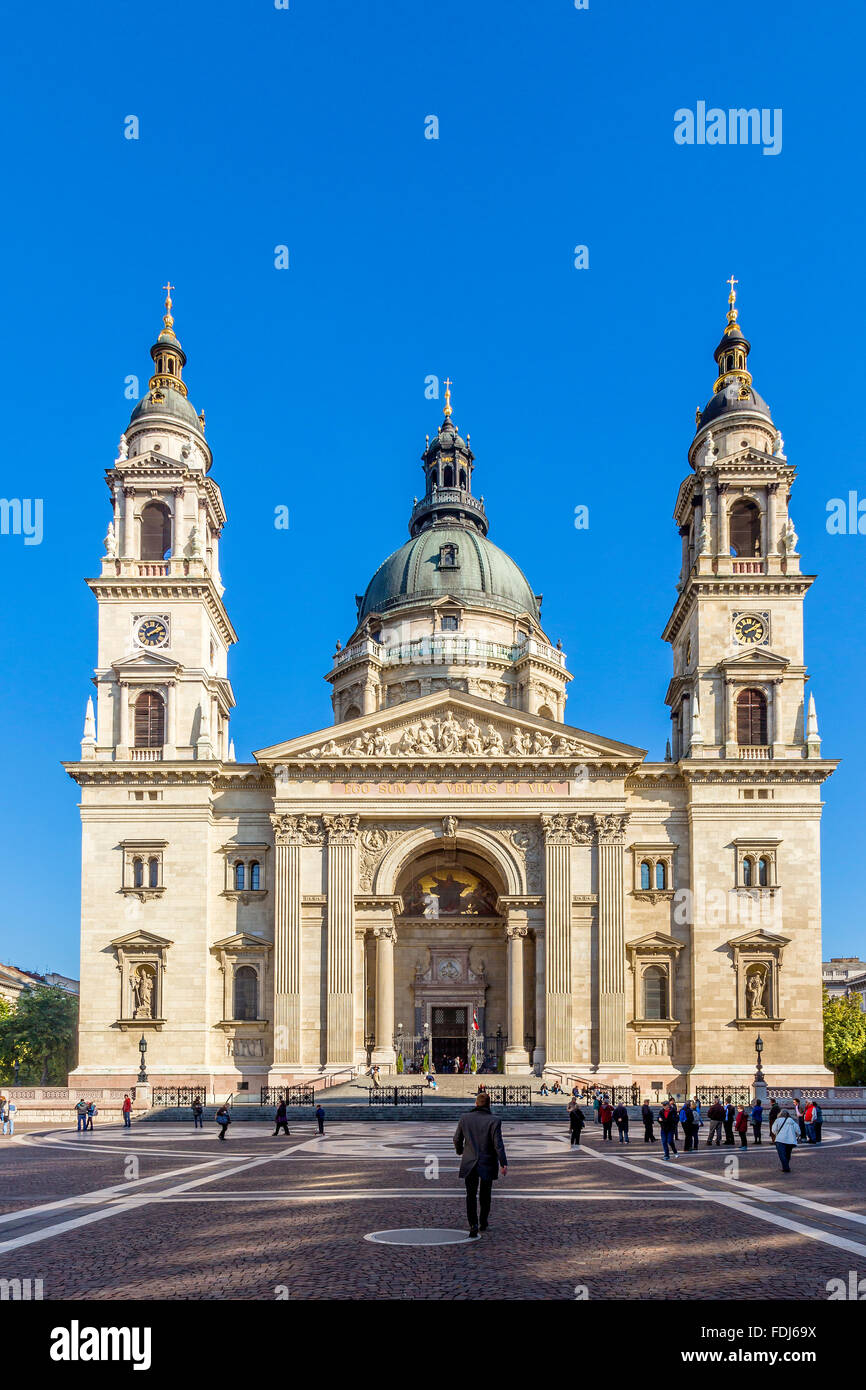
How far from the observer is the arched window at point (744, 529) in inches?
2675

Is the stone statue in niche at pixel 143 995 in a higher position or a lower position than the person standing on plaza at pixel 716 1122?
higher

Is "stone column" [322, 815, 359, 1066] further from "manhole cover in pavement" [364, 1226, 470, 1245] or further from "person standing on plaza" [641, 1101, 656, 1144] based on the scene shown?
"manhole cover in pavement" [364, 1226, 470, 1245]

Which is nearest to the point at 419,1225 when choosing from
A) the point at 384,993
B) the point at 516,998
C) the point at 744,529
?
the point at 516,998

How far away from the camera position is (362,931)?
206 feet

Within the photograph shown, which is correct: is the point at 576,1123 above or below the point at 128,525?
below

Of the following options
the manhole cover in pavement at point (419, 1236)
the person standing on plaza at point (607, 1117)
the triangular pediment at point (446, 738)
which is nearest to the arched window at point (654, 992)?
the triangular pediment at point (446, 738)

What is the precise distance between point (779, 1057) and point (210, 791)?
30.7 meters

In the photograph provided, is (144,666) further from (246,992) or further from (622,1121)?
(622,1121)

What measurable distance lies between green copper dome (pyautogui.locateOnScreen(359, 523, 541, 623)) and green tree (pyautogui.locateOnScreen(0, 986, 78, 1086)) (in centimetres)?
3606

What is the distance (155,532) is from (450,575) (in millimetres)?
25277

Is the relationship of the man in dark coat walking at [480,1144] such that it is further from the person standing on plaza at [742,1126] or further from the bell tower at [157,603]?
the bell tower at [157,603]

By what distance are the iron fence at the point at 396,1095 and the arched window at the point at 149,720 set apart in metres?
21.6

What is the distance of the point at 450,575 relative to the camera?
288 feet
